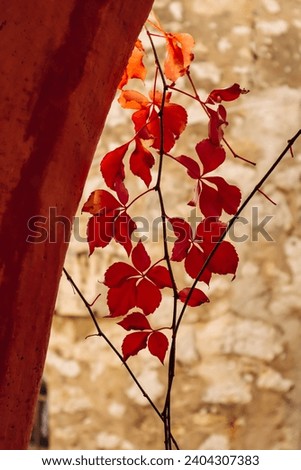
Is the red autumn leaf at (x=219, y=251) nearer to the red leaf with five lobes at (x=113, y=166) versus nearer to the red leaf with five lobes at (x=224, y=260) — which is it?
the red leaf with five lobes at (x=224, y=260)

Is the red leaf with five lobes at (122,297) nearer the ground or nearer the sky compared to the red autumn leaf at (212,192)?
nearer the ground

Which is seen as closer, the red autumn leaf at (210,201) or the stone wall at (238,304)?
the red autumn leaf at (210,201)

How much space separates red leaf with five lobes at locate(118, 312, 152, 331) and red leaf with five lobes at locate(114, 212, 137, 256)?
8cm

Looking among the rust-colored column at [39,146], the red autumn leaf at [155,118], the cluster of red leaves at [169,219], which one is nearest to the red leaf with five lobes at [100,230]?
the cluster of red leaves at [169,219]

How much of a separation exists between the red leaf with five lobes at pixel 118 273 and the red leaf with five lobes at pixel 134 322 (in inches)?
1.6

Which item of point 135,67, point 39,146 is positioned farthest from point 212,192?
point 39,146

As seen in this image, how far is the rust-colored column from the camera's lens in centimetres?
42

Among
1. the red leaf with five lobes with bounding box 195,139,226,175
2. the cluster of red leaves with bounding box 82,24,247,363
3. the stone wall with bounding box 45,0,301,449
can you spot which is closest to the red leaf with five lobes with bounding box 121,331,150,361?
the cluster of red leaves with bounding box 82,24,247,363

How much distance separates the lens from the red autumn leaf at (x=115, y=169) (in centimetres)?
73

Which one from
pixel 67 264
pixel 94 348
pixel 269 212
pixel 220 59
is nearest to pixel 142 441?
pixel 94 348

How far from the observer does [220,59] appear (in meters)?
1.70
